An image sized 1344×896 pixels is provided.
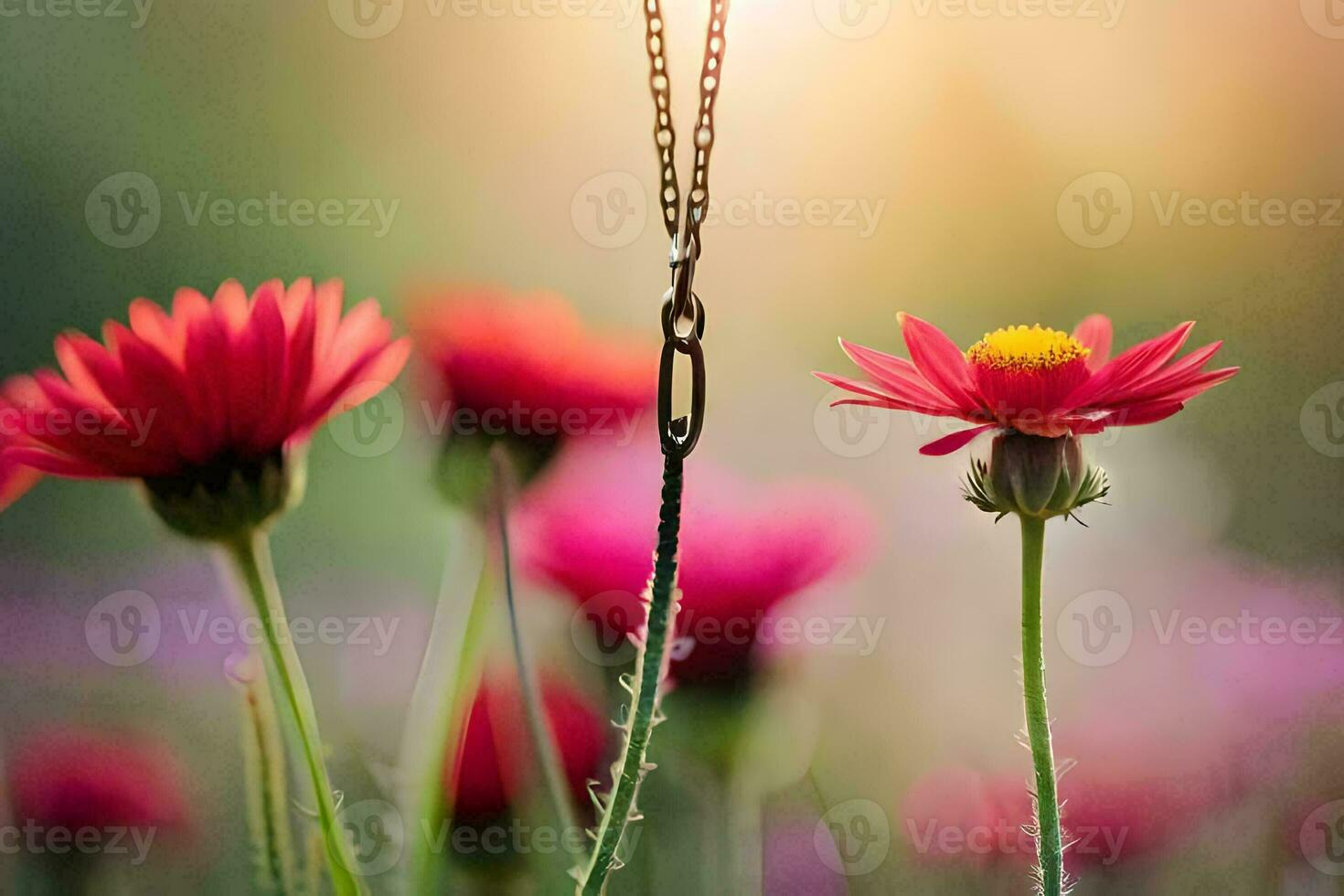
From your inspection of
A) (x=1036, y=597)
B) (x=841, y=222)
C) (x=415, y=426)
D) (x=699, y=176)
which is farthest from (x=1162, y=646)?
(x=415, y=426)

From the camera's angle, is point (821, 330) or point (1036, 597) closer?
point (1036, 597)

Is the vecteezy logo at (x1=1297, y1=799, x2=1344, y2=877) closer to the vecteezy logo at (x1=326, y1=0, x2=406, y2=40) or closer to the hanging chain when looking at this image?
the hanging chain

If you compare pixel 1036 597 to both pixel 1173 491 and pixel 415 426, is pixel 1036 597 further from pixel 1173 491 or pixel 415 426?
pixel 415 426

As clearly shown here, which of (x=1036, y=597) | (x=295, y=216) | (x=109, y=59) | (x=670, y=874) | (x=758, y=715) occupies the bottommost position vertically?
(x=670, y=874)

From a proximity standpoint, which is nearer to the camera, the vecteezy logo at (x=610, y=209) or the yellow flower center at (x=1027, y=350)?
the yellow flower center at (x=1027, y=350)
